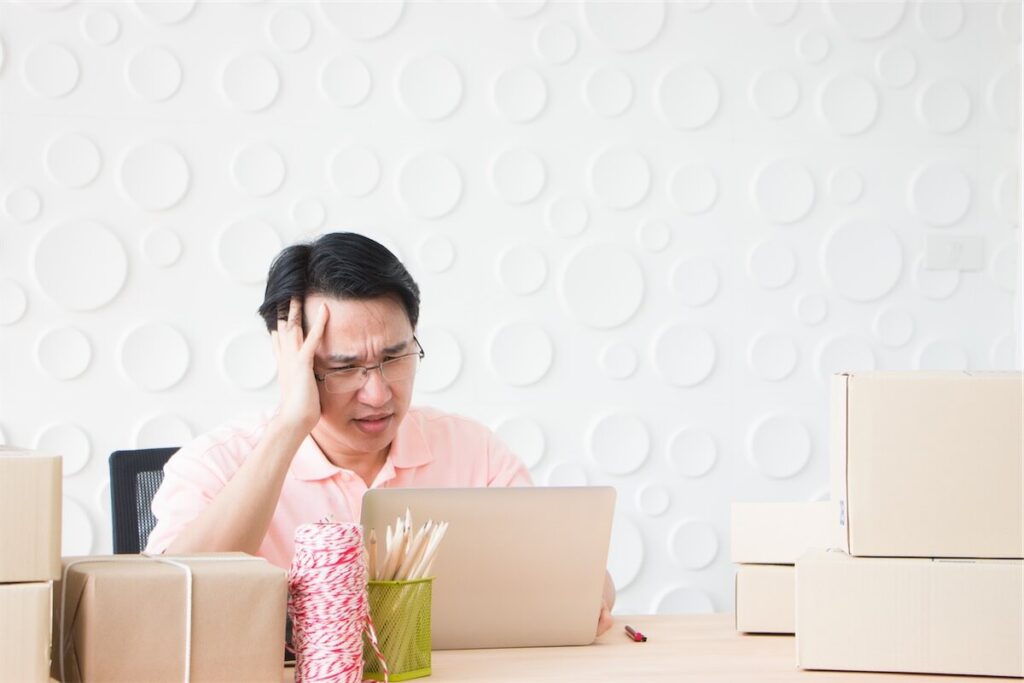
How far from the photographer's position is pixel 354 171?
296 centimetres

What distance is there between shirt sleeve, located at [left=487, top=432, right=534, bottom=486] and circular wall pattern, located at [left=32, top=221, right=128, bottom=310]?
126 centimetres

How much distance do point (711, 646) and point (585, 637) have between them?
0.17m

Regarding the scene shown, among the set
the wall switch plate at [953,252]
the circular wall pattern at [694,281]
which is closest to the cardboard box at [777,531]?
the circular wall pattern at [694,281]

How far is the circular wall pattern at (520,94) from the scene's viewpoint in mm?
3049

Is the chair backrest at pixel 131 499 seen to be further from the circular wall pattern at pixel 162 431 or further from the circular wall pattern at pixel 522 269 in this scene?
the circular wall pattern at pixel 522 269

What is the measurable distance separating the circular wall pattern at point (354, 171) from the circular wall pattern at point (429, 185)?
0.07 meters

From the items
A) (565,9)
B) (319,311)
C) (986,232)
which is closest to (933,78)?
(986,232)

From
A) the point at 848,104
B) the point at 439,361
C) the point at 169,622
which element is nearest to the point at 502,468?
the point at 439,361

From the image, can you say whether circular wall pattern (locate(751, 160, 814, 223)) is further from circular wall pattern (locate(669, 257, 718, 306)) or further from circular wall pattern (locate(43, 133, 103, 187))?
circular wall pattern (locate(43, 133, 103, 187))

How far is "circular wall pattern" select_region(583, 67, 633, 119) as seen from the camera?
122 inches

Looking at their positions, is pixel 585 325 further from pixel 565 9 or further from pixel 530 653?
pixel 530 653

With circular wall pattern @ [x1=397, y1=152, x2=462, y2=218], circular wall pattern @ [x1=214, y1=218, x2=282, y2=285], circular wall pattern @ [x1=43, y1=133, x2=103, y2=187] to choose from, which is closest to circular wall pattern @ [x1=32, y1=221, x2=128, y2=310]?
circular wall pattern @ [x1=43, y1=133, x2=103, y2=187]

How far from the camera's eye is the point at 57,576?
104cm

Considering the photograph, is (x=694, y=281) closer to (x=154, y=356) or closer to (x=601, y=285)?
(x=601, y=285)
